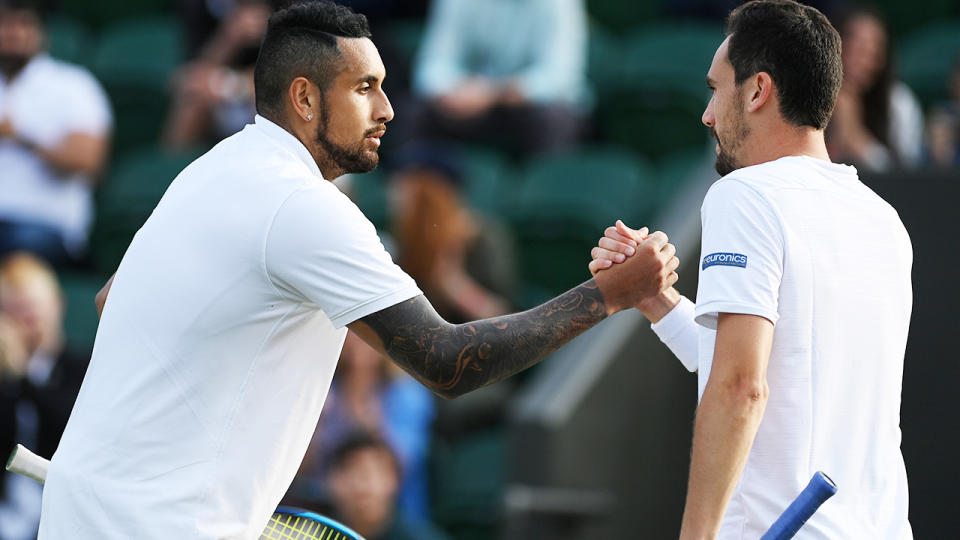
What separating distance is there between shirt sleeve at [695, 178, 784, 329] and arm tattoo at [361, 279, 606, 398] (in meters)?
0.35

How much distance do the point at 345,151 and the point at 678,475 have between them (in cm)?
285

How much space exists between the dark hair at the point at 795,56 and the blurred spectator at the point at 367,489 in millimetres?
3176

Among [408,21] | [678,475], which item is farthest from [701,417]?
[408,21]

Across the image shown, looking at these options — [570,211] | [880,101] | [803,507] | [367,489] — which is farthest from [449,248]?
[803,507]

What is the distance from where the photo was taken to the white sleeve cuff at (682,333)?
3.34 meters

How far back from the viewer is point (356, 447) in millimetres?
5828

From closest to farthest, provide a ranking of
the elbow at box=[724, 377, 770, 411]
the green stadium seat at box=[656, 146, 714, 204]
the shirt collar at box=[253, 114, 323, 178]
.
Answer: the elbow at box=[724, 377, 770, 411]
the shirt collar at box=[253, 114, 323, 178]
the green stadium seat at box=[656, 146, 714, 204]

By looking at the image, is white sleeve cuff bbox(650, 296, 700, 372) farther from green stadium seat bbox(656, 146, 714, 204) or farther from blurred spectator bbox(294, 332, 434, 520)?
green stadium seat bbox(656, 146, 714, 204)

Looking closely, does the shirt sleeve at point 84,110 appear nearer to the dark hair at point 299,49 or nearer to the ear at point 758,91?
the dark hair at point 299,49

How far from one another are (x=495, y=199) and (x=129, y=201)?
6.10 ft

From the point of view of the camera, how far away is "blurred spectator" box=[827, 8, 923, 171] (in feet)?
20.4

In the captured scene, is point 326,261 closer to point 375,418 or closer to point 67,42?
point 375,418

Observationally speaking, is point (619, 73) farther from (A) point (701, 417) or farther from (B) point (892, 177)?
(A) point (701, 417)

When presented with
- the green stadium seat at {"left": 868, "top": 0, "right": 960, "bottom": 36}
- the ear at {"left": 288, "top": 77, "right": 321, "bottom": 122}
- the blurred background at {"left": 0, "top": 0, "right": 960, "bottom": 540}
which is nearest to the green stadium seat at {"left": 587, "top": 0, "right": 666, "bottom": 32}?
the blurred background at {"left": 0, "top": 0, "right": 960, "bottom": 540}
